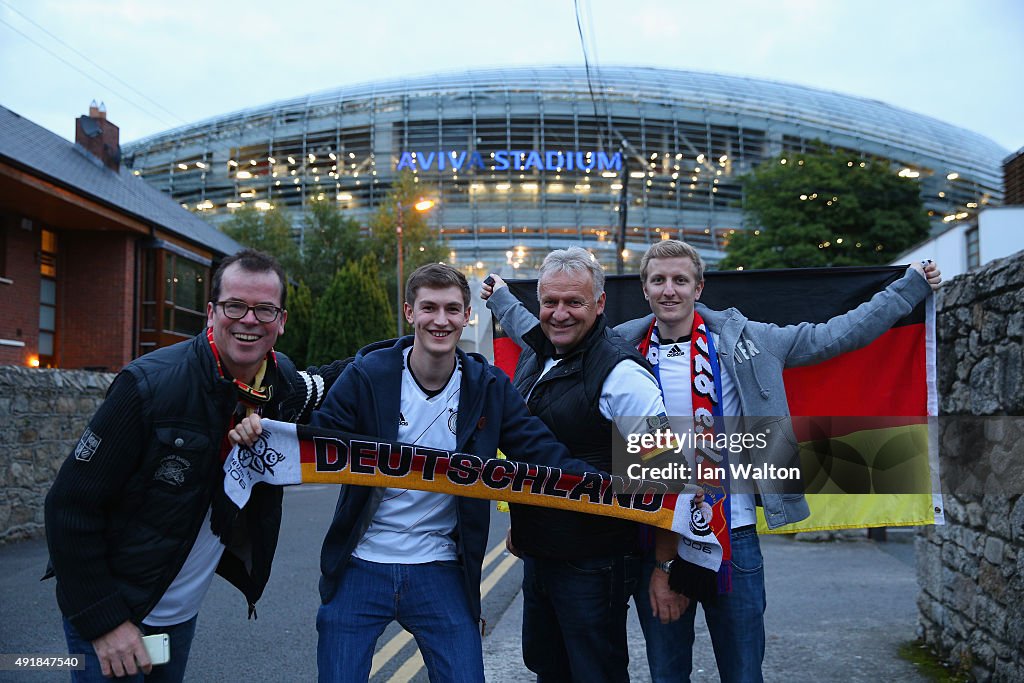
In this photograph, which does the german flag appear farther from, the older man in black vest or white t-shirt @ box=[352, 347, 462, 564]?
white t-shirt @ box=[352, 347, 462, 564]

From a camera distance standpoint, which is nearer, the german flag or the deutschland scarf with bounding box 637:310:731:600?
the deutschland scarf with bounding box 637:310:731:600

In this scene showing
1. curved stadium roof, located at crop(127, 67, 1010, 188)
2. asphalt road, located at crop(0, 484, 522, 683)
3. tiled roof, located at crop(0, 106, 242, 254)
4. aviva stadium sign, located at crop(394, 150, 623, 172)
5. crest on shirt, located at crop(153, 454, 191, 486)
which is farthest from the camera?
curved stadium roof, located at crop(127, 67, 1010, 188)

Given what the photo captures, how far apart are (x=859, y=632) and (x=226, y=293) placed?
5.81 meters

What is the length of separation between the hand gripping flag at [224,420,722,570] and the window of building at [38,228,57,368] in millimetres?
22731

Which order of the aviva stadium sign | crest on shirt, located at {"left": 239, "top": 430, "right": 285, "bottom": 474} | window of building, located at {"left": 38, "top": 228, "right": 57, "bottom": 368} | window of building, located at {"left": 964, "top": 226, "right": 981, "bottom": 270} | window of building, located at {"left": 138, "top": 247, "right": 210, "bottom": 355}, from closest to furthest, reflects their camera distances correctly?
1. crest on shirt, located at {"left": 239, "top": 430, "right": 285, "bottom": 474}
2. window of building, located at {"left": 964, "top": 226, "right": 981, "bottom": 270}
3. window of building, located at {"left": 38, "top": 228, "right": 57, "bottom": 368}
4. window of building, located at {"left": 138, "top": 247, "right": 210, "bottom": 355}
5. the aviva stadium sign

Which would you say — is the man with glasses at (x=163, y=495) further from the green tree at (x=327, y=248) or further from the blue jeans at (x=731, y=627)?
the green tree at (x=327, y=248)

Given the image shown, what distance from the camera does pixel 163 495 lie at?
2.66 m

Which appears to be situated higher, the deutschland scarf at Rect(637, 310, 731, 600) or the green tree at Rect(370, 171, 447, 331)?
the green tree at Rect(370, 171, 447, 331)

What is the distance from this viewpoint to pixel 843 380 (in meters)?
4.55

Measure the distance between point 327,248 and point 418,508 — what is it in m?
41.0

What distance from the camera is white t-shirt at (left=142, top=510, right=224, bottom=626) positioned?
2795mm

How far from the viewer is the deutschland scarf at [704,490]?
10.4 feet

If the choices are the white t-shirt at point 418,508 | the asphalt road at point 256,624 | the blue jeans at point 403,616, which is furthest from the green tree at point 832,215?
the blue jeans at point 403,616

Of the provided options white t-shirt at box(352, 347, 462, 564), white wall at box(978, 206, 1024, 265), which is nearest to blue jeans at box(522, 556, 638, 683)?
white t-shirt at box(352, 347, 462, 564)
